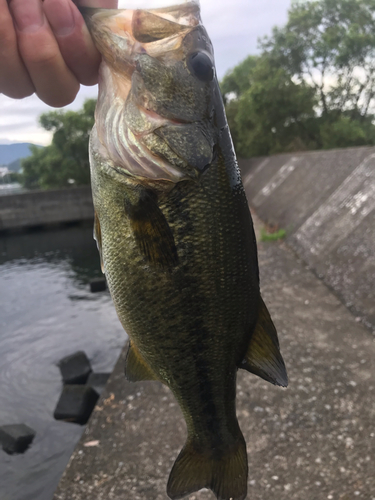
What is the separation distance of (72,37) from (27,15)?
0.16 meters

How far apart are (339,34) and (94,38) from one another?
39.4 meters

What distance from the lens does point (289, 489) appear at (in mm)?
3047

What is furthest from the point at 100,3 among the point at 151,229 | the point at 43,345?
the point at 43,345

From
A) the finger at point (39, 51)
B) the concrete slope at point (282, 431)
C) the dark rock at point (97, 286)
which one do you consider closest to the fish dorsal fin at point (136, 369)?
the finger at point (39, 51)

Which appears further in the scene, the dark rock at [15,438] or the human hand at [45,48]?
the dark rock at [15,438]

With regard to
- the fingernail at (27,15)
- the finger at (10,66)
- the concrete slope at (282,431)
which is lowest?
the concrete slope at (282,431)

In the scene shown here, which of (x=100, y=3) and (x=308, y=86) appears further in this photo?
(x=308, y=86)

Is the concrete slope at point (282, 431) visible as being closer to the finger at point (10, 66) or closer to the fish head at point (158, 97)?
the fish head at point (158, 97)

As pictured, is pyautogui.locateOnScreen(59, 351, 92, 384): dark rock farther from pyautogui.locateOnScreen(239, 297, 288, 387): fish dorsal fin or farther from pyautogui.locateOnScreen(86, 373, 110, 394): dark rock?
pyautogui.locateOnScreen(239, 297, 288, 387): fish dorsal fin

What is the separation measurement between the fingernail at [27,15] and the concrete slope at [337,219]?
495cm

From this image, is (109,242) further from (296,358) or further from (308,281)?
(308,281)

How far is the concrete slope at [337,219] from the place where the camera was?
5.93m

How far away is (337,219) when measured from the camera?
26.0ft

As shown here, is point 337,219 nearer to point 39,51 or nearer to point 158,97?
point 158,97
